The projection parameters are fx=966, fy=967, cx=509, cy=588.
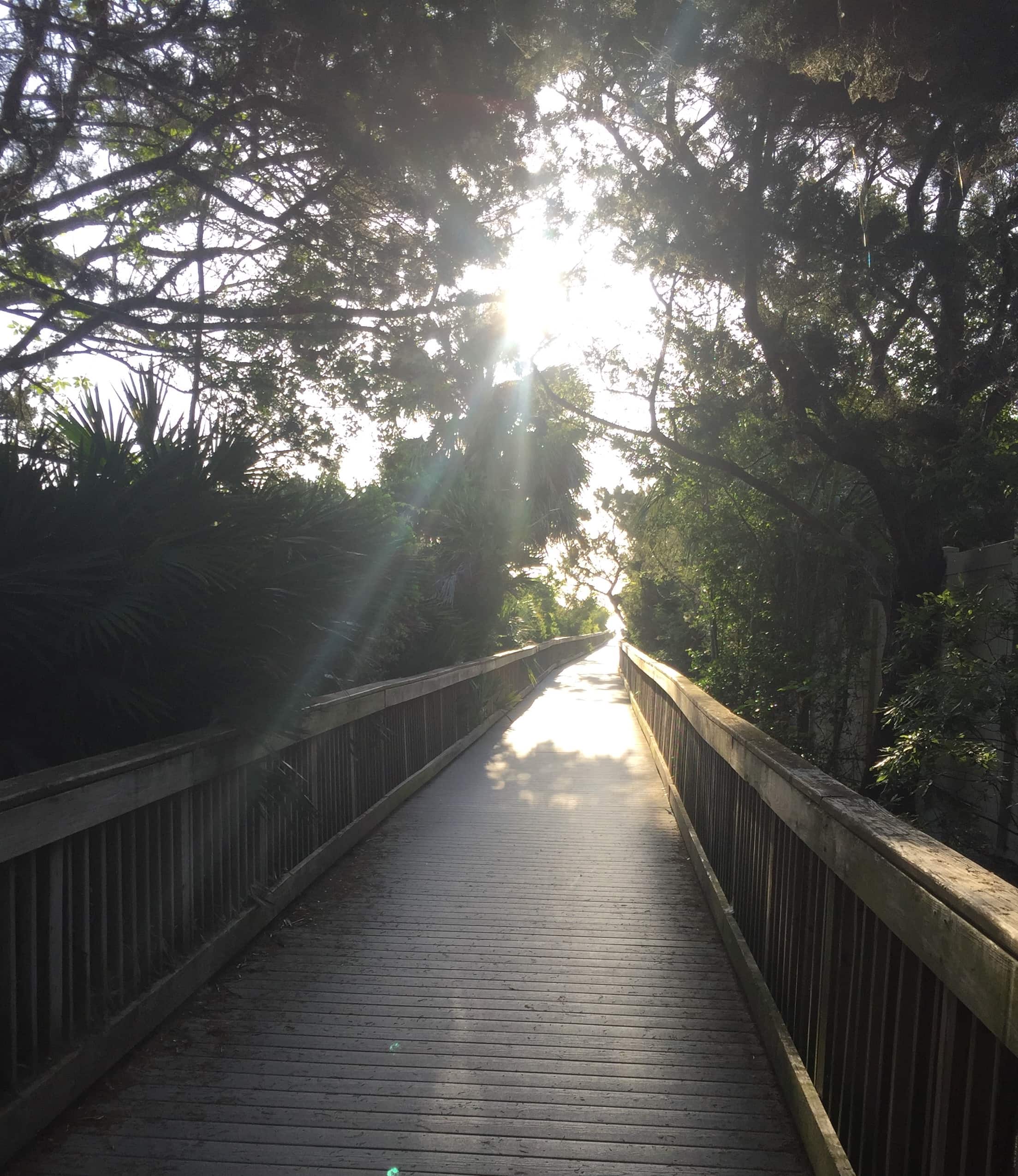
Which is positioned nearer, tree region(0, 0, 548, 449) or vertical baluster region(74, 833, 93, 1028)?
vertical baluster region(74, 833, 93, 1028)

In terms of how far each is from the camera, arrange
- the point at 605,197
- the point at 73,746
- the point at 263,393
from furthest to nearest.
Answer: the point at 263,393 < the point at 605,197 < the point at 73,746

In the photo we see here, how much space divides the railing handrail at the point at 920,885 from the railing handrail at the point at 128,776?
2.15m

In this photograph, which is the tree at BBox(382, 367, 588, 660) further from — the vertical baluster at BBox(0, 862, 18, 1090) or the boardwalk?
the vertical baluster at BBox(0, 862, 18, 1090)

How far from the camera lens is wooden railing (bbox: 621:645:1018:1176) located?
64.4 inches

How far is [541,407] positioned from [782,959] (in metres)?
8.09

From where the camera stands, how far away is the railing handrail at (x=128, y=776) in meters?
2.60

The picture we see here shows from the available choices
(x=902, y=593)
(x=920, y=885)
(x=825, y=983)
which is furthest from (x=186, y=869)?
(x=902, y=593)

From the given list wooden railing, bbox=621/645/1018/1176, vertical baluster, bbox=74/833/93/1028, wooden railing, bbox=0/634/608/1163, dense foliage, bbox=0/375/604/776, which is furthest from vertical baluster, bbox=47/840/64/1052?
wooden railing, bbox=621/645/1018/1176

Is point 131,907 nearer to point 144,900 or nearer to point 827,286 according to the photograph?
point 144,900

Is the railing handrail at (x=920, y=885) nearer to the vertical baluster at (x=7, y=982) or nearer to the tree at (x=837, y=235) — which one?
the vertical baluster at (x=7, y=982)

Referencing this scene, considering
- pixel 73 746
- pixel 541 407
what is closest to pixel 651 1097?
pixel 73 746

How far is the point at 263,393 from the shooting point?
9.52 m

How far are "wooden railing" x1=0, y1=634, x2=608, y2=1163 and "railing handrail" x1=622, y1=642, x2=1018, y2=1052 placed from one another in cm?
216

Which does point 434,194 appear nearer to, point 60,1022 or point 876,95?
point 876,95
